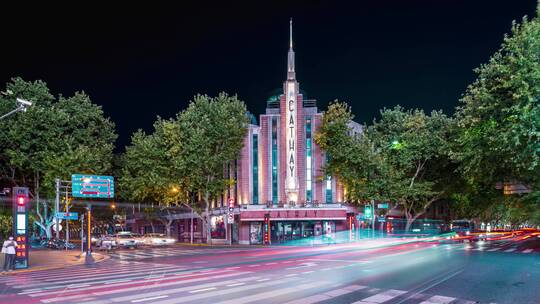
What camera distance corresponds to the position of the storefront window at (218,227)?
61906 mm

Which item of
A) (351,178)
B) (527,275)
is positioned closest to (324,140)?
(351,178)

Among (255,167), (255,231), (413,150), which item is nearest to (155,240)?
(255,231)

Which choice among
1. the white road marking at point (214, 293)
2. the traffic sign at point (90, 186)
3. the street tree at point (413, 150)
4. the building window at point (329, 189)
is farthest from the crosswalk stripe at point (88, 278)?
the street tree at point (413, 150)

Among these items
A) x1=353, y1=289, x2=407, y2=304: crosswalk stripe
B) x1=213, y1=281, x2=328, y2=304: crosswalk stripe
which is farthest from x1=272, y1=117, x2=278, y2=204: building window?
x1=353, y1=289, x2=407, y2=304: crosswalk stripe

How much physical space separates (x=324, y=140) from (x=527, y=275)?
3697cm

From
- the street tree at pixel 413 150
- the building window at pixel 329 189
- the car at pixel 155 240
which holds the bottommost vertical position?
the car at pixel 155 240

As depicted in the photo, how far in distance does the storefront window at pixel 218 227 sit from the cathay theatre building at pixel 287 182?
381 centimetres

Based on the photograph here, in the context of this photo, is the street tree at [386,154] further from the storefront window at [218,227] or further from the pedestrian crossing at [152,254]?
the pedestrian crossing at [152,254]

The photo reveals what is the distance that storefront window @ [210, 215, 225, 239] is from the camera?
6191 cm

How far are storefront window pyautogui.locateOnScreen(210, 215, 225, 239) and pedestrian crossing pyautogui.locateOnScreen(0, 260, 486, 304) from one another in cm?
4050

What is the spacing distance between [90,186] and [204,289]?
31641 mm

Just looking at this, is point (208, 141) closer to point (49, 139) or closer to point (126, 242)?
point (126, 242)

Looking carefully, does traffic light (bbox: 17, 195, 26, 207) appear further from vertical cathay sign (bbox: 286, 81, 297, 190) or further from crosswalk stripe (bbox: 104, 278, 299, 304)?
vertical cathay sign (bbox: 286, 81, 297, 190)

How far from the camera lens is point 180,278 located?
1931 centimetres
